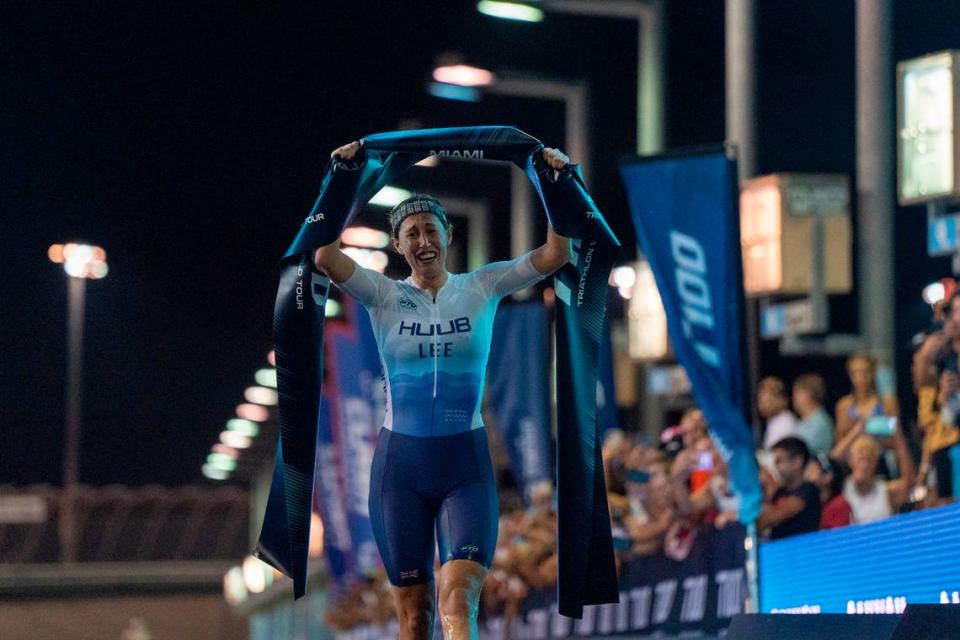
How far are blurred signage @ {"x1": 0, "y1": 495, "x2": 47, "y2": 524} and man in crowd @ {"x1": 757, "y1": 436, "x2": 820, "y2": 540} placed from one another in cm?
3688

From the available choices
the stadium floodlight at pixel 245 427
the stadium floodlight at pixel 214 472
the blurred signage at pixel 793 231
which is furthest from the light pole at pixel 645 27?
the stadium floodlight at pixel 214 472

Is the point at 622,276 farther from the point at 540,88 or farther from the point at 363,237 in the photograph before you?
the point at 540,88

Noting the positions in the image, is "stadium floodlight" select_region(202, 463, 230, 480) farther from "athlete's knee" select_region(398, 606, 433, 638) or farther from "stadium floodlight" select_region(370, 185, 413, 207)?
"athlete's knee" select_region(398, 606, 433, 638)

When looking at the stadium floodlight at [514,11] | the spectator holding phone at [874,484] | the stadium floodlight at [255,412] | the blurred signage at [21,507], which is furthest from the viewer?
the stadium floodlight at [255,412]

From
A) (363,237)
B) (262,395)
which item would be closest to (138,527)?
(262,395)

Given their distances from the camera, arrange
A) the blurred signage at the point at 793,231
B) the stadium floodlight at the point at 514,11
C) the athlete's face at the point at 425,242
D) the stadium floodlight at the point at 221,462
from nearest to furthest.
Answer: the athlete's face at the point at 425,242, the blurred signage at the point at 793,231, the stadium floodlight at the point at 514,11, the stadium floodlight at the point at 221,462

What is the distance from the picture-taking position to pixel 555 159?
8656 millimetres

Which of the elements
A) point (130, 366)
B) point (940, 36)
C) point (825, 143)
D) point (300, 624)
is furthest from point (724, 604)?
point (130, 366)

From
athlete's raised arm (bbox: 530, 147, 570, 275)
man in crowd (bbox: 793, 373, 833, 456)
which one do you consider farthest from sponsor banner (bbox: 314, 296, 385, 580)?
athlete's raised arm (bbox: 530, 147, 570, 275)

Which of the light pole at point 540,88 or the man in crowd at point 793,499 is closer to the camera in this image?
the man in crowd at point 793,499

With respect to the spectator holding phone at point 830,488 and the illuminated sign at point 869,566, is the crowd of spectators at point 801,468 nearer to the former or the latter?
the spectator holding phone at point 830,488

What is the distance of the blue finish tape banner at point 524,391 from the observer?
21.6 m

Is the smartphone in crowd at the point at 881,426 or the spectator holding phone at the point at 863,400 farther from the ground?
the spectator holding phone at the point at 863,400

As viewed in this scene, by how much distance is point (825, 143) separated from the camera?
3025 cm
